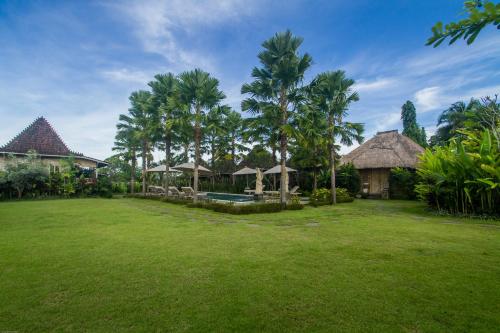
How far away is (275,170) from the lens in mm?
18781

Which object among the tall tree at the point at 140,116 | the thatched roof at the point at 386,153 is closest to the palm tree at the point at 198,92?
the tall tree at the point at 140,116

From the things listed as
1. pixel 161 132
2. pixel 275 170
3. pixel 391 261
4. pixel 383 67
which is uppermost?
pixel 383 67

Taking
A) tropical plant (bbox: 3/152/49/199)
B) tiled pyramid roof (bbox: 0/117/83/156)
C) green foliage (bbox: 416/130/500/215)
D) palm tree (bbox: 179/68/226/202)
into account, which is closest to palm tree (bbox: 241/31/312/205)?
palm tree (bbox: 179/68/226/202)

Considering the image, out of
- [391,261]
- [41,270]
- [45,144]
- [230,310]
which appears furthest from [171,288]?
[45,144]

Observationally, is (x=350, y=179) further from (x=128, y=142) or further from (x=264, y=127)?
(x=128, y=142)

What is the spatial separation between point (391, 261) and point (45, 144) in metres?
31.1

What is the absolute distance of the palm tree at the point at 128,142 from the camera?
79.9 feet

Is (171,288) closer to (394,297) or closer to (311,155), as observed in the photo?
(394,297)

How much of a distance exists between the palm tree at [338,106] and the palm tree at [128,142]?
58.8 feet

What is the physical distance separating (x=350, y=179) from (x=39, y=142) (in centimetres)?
3044

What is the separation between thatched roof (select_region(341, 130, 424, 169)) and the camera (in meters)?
20.5

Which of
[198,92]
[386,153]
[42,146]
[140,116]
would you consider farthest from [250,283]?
[42,146]

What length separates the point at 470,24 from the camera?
136 centimetres

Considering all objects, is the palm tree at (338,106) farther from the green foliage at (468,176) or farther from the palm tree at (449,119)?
the palm tree at (449,119)
